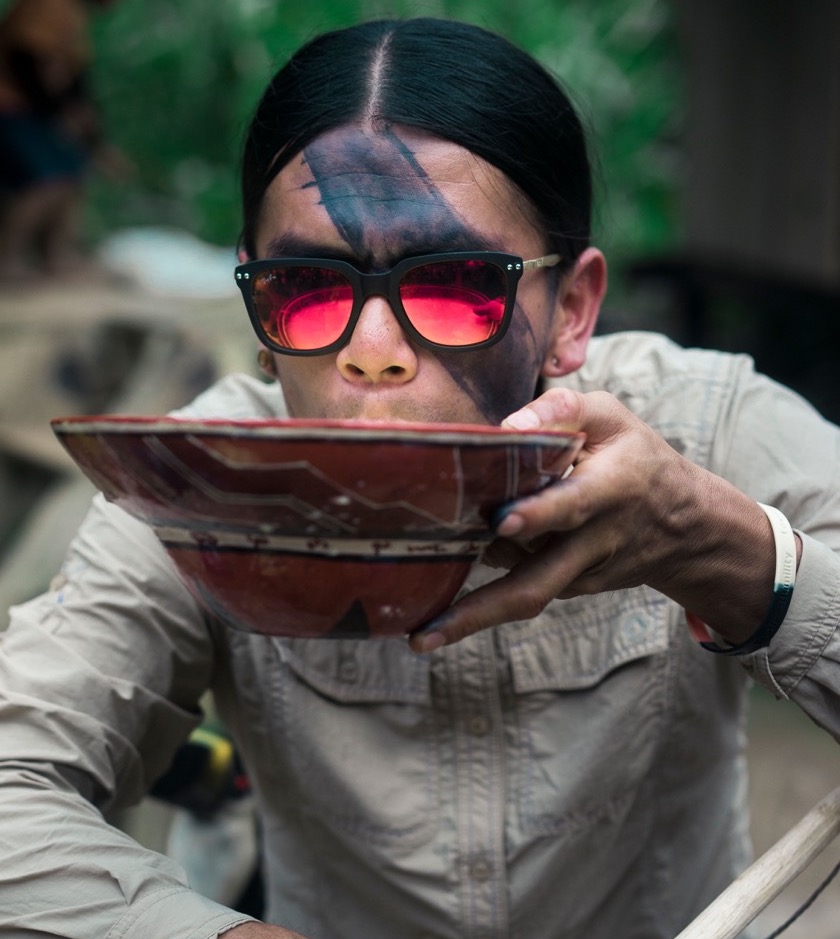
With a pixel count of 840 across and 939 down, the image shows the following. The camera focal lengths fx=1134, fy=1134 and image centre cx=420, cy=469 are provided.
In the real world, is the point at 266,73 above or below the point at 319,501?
above

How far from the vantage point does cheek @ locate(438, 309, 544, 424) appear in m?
1.61

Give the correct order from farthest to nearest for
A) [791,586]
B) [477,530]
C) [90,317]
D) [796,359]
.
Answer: [796,359] < [90,317] < [791,586] < [477,530]

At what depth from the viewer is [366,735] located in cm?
183

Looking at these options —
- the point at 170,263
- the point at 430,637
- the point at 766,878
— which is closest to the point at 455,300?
the point at 430,637

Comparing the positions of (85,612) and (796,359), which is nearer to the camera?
(85,612)

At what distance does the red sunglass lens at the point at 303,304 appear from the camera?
157cm

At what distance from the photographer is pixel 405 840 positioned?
1794 millimetres

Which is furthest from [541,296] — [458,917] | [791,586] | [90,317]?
[90,317]

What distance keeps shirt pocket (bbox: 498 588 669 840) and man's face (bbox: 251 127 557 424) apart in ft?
1.30

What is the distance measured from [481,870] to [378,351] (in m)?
0.84

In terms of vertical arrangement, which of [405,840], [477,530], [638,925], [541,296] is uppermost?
[541,296]

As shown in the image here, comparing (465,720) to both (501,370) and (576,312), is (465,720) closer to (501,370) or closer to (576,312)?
(501,370)

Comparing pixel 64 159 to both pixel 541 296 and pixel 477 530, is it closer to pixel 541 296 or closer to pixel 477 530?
pixel 541 296

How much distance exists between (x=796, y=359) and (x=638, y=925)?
449 centimetres
